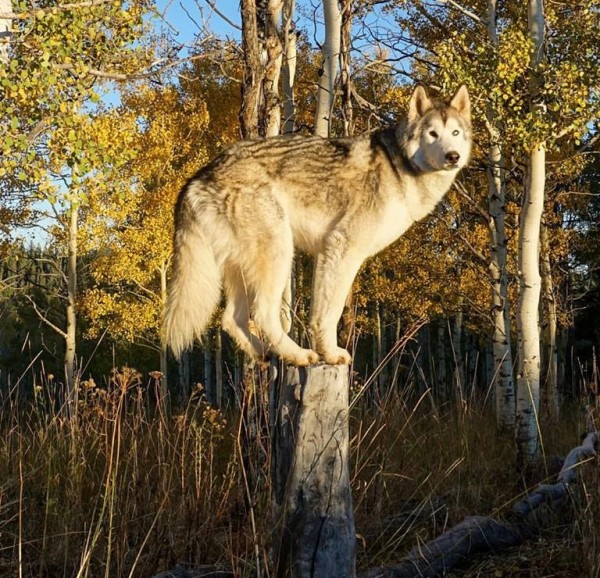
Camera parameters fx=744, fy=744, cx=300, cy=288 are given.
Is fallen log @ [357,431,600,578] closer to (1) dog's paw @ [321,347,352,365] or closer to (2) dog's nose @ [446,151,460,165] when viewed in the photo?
(1) dog's paw @ [321,347,352,365]

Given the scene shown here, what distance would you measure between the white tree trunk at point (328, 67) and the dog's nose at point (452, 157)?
2497 mm

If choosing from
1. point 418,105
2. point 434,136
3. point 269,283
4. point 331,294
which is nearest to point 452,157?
point 434,136

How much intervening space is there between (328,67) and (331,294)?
3.48 m

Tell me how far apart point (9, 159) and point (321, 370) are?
13.2 ft

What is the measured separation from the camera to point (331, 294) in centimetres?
489

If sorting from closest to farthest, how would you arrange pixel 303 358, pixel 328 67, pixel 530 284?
1. pixel 303 358
2. pixel 328 67
3. pixel 530 284

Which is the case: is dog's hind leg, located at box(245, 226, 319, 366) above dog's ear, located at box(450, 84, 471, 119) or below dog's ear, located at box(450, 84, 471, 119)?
below

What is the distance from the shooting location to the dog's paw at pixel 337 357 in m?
4.70

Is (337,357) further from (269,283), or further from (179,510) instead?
(179,510)

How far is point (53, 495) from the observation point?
16.3ft

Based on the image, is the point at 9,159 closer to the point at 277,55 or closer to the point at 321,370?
the point at 277,55

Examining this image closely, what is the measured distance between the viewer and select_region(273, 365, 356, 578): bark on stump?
3.54 metres

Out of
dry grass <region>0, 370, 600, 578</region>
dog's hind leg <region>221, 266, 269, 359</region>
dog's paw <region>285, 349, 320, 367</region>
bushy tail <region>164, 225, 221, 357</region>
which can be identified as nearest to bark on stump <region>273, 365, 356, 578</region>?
dry grass <region>0, 370, 600, 578</region>

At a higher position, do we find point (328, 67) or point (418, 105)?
point (328, 67)
